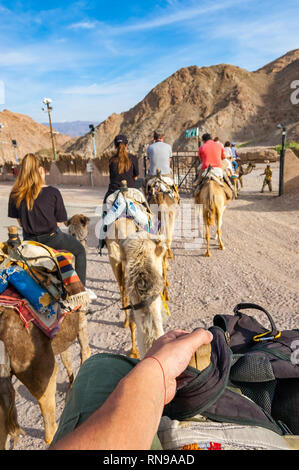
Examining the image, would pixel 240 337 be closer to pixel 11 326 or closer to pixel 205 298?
pixel 11 326

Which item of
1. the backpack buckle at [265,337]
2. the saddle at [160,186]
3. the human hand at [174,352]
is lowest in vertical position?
the backpack buckle at [265,337]

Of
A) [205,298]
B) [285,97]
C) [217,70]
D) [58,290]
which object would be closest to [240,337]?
[58,290]

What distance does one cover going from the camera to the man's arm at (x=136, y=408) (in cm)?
67

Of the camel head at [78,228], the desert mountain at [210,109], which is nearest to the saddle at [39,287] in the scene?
the camel head at [78,228]

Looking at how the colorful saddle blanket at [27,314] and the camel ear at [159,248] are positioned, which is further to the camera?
the camel ear at [159,248]

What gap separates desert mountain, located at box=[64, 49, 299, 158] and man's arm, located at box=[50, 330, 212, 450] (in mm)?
57429

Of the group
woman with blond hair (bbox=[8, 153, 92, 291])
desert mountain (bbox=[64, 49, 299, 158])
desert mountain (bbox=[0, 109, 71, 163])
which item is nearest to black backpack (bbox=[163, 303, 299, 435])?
woman with blond hair (bbox=[8, 153, 92, 291])

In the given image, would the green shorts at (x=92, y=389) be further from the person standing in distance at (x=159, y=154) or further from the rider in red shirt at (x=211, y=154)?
the rider in red shirt at (x=211, y=154)

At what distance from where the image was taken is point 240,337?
6.10 ft

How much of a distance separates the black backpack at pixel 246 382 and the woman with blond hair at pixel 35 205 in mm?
2288

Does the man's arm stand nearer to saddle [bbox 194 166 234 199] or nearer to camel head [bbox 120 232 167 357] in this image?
camel head [bbox 120 232 167 357]

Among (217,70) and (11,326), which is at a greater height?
(217,70)

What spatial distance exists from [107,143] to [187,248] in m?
75.0

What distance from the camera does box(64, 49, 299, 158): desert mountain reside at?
60.9 m
